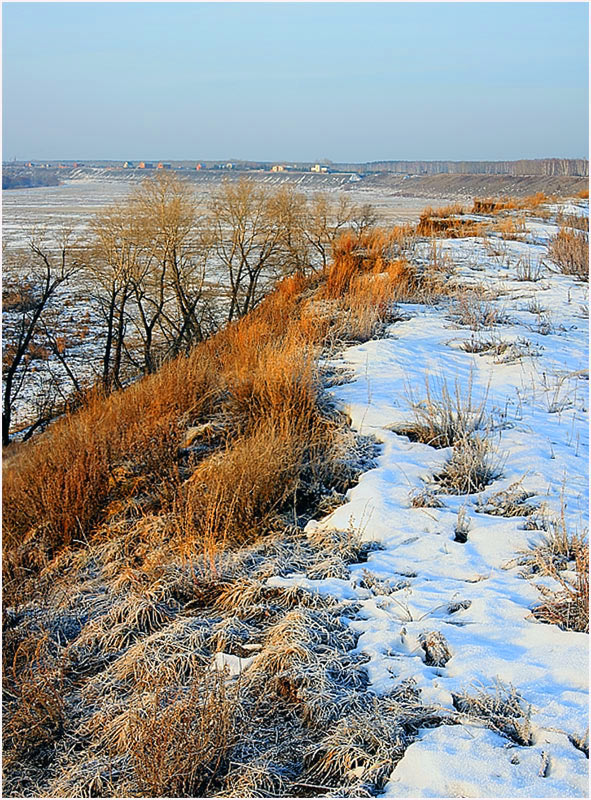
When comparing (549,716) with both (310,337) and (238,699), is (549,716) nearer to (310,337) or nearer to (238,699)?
(238,699)

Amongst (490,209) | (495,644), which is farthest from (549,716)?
(490,209)

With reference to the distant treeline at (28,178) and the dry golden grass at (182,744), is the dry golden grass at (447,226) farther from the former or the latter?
the distant treeline at (28,178)

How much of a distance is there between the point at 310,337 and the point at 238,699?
498cm

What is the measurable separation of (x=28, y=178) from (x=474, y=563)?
13276 cm

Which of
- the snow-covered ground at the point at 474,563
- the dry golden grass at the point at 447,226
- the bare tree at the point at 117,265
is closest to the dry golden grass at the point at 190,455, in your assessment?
the snow-covered ground at the point at 474,563

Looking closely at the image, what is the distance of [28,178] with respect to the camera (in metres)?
118

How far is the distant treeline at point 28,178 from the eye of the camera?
107m

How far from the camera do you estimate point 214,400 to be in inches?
221

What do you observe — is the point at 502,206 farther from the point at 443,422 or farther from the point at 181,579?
the point at 181,579

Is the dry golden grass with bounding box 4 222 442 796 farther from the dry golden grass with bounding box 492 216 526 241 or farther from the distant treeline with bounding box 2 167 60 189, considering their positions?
the distant treeline with bounding box 2 167 60 189

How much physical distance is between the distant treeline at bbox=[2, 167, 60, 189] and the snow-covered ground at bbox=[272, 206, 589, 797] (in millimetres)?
110324

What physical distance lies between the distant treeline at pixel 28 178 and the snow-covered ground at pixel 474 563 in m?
110

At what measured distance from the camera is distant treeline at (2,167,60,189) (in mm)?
106688

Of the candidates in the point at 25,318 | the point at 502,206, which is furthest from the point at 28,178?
the point at 502,206
